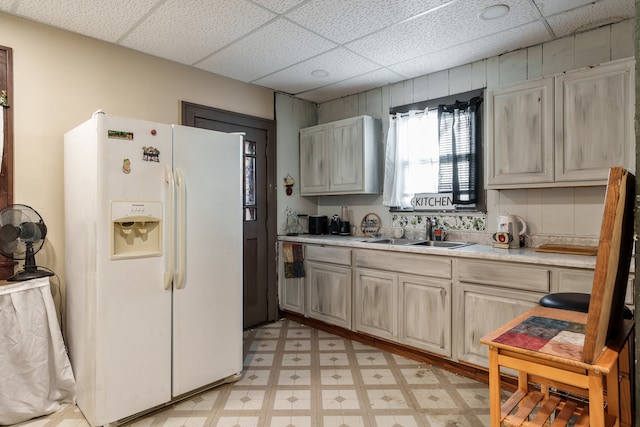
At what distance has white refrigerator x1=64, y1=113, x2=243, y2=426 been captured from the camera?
206 cm

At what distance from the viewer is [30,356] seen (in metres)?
2.20

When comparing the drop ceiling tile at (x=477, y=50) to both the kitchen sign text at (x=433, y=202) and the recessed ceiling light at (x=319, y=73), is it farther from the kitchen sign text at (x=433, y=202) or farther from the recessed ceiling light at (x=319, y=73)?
the kitchen sign text at (x=433, y=202)

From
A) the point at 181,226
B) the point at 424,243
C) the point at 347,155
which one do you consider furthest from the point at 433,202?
the point at 181,226

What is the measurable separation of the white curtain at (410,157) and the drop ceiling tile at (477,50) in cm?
40

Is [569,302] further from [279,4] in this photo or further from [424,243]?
[279,4]

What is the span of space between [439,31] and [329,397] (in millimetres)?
2657

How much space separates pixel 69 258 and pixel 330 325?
2297mm

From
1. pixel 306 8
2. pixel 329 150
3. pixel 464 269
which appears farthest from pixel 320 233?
pixel 306 8

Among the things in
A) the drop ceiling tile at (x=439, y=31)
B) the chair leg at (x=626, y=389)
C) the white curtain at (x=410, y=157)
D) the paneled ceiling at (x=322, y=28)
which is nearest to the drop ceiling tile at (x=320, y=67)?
the paneled ceiling at (x=322, y=28)

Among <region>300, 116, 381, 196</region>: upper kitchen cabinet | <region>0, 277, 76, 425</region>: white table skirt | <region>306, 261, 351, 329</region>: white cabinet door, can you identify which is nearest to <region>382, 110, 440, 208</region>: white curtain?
<region>300, 116, 381, 196</region>: upper kitchen cabinet

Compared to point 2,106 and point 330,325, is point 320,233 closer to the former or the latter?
point 330,325

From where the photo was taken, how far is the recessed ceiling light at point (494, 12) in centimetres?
233

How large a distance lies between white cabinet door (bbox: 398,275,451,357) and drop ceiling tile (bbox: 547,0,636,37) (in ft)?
6.44

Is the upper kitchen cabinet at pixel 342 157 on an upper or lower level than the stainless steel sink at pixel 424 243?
upper
